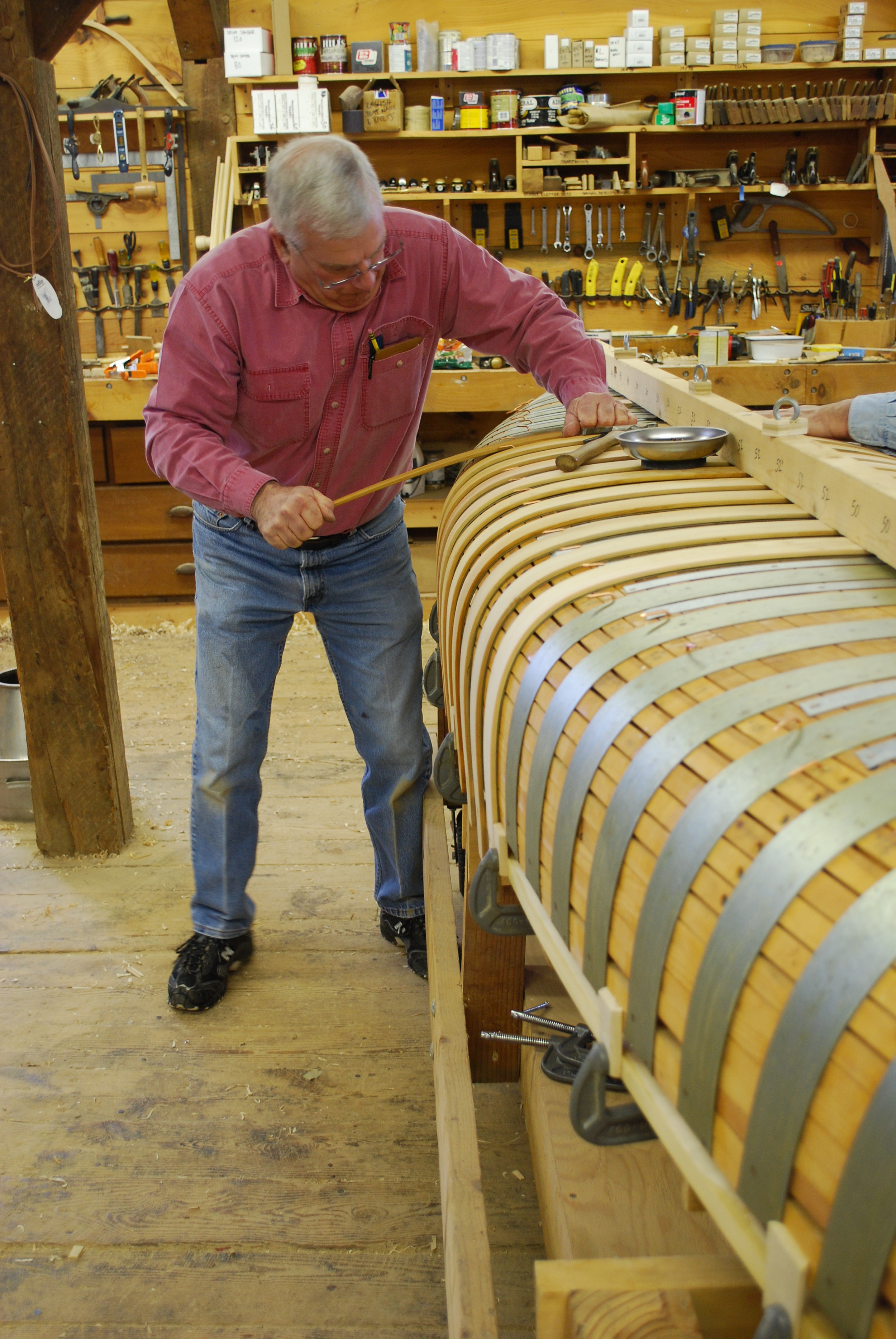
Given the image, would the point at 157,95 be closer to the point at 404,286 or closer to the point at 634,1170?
the point at 404,286

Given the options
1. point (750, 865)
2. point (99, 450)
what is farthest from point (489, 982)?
point (99, 450)

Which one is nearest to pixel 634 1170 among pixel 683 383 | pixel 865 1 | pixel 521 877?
pixel 521 877

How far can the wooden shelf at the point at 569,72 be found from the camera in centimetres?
564

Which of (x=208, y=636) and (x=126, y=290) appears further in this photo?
(x=126, y=290)

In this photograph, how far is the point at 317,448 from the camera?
226 cm

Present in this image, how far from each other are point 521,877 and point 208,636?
125 centimetres

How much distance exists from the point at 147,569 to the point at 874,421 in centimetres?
442

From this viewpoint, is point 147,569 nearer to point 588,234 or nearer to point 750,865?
point 588,234

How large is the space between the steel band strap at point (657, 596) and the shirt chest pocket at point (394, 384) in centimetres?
109

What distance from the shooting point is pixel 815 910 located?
0.78m

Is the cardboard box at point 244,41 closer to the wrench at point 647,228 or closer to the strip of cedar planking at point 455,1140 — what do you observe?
the wrench at point 647,228

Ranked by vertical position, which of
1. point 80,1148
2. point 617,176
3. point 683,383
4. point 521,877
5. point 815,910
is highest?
point 617,176

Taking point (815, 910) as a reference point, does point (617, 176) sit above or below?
above

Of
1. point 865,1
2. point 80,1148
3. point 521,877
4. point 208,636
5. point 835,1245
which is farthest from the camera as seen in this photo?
point 865,1
